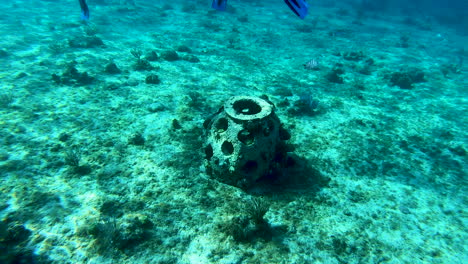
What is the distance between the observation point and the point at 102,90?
986 cm

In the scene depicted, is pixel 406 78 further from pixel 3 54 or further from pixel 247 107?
pixel 3 54

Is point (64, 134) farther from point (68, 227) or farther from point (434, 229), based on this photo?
point (434, 229)

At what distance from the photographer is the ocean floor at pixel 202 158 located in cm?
479

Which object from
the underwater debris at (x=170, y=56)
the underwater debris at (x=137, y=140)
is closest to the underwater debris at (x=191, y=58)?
the underwater debris at (x=170, y=56)

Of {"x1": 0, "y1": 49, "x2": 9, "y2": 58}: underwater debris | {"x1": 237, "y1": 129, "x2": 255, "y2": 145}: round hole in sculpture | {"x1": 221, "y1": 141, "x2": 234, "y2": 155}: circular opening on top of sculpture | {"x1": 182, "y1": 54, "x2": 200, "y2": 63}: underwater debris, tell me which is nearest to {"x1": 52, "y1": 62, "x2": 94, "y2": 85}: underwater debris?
{"x1": 0, "y1": 49, "x2": 9, "y2": 58}: underwater debris

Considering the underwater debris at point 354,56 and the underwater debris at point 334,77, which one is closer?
the underwater debris at point 334,77

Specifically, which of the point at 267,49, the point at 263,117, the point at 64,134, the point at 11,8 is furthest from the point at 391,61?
the point at 11,8

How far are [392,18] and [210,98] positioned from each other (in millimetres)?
33260

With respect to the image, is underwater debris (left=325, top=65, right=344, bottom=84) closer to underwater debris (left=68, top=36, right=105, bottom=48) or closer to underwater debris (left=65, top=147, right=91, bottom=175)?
underwater debris (left=65, top=147, right=91, bottom=175)

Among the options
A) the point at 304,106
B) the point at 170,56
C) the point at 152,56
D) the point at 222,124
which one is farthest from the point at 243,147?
the point at 152,56

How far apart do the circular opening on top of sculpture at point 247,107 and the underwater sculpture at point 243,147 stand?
8cm

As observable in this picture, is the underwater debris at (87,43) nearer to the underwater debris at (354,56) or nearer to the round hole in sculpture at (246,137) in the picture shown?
the round hole in sculpture at (246,137)

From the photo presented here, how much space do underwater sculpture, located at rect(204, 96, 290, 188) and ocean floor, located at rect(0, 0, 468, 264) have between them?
0.40 metres

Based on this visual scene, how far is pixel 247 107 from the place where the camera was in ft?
21.6
